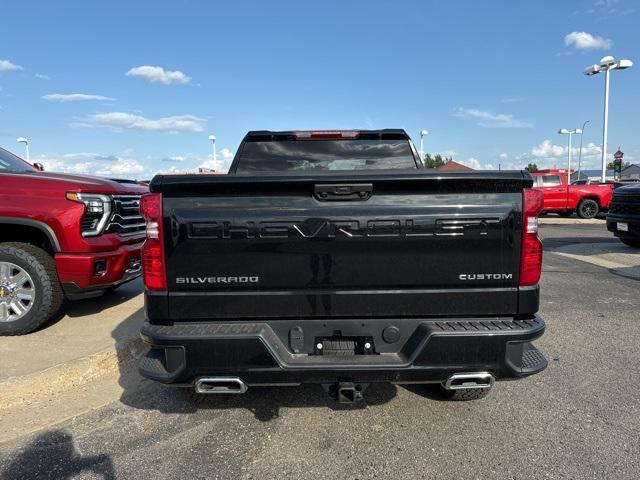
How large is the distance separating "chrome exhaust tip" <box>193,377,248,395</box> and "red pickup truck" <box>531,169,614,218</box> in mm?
20186

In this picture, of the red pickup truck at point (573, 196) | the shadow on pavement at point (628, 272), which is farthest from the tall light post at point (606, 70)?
the shadow on pavement at point (628, 272)

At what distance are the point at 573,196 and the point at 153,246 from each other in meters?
21.4

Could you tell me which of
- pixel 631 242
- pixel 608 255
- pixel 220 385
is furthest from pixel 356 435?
pixel 631 242

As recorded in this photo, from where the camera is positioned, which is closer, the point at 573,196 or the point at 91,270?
the point at 91,270

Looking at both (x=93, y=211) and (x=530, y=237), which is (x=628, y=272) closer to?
(x=530, y=237)

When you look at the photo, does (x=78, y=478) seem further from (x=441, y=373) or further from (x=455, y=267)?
(x=455, y=267)

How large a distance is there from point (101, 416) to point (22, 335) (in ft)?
5.80

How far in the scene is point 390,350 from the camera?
258 cm

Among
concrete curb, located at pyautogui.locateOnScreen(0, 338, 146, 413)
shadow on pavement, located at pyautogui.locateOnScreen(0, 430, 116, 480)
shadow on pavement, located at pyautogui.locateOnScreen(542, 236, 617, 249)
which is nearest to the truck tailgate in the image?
shadow on pavement, located at pyautogui.locateOnScreen(0, 430, 116, 480)

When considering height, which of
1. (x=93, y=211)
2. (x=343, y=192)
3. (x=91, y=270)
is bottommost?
(x=91, y=270)

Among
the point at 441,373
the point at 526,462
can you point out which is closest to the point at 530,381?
the point at 526,462

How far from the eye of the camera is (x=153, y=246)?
249 cm

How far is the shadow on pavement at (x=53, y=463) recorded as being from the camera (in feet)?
8.46

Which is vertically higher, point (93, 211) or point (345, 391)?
point (93, 211)
